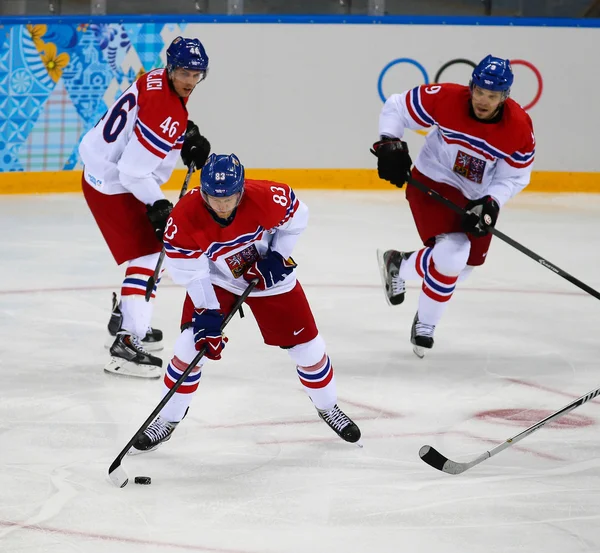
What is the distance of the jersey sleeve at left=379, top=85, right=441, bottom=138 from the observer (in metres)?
4.22

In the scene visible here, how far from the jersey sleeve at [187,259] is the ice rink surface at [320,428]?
1.62 ft

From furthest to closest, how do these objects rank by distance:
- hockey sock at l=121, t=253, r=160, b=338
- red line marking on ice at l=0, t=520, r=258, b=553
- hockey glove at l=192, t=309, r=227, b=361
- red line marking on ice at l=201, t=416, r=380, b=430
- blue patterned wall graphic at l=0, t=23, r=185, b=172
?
1. blue patterned wall graphic at l=0, t=23, r=185, b=172
2. hockey sock at l=121, t=253, r=160, b=338
3. red line marking on ice at l=201, t=416, r=380, b=430
4. hockey glove at l=192, t=309, r=227, b=361
5. red line marking on ice at l=0, t=520, r=258, b=553

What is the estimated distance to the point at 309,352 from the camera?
10.5ft

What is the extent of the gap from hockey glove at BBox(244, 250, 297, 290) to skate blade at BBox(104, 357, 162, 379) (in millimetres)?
977

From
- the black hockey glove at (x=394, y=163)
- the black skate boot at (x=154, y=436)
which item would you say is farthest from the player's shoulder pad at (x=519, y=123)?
the black skate boot at (x=154, y=436)

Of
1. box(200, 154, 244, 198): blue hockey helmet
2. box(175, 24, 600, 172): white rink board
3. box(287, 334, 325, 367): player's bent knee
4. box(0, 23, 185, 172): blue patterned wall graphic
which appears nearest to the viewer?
box(200, 154, 244, 198): blue hockey helmet

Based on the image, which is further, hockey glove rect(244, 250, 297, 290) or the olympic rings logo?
the olympic rings logo

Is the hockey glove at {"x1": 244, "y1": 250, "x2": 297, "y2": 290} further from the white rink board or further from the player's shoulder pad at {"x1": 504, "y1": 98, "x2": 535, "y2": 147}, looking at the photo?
the white rink board

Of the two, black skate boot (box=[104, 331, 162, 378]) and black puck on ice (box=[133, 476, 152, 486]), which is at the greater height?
black puck on ice (box=[133, 476, 152, 486])

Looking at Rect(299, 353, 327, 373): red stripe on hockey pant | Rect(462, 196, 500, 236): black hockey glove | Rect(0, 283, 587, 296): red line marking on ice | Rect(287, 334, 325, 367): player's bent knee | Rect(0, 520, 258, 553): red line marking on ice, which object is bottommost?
Rect(0, 283, 587, 296): red line marking on ice

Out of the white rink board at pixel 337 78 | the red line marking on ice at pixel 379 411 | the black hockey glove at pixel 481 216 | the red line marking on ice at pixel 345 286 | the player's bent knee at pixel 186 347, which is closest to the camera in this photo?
the player's bent knee at pixel 186 347

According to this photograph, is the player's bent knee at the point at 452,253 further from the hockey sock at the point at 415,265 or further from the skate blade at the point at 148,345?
the skate blade at the point at 148,345

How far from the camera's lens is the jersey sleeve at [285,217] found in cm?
307

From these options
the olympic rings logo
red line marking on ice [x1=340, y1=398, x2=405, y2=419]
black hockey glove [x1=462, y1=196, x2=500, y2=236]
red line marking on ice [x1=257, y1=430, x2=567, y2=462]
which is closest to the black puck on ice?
red line marking on ice [x1=257, y1=430, x2=567, y2=462]
